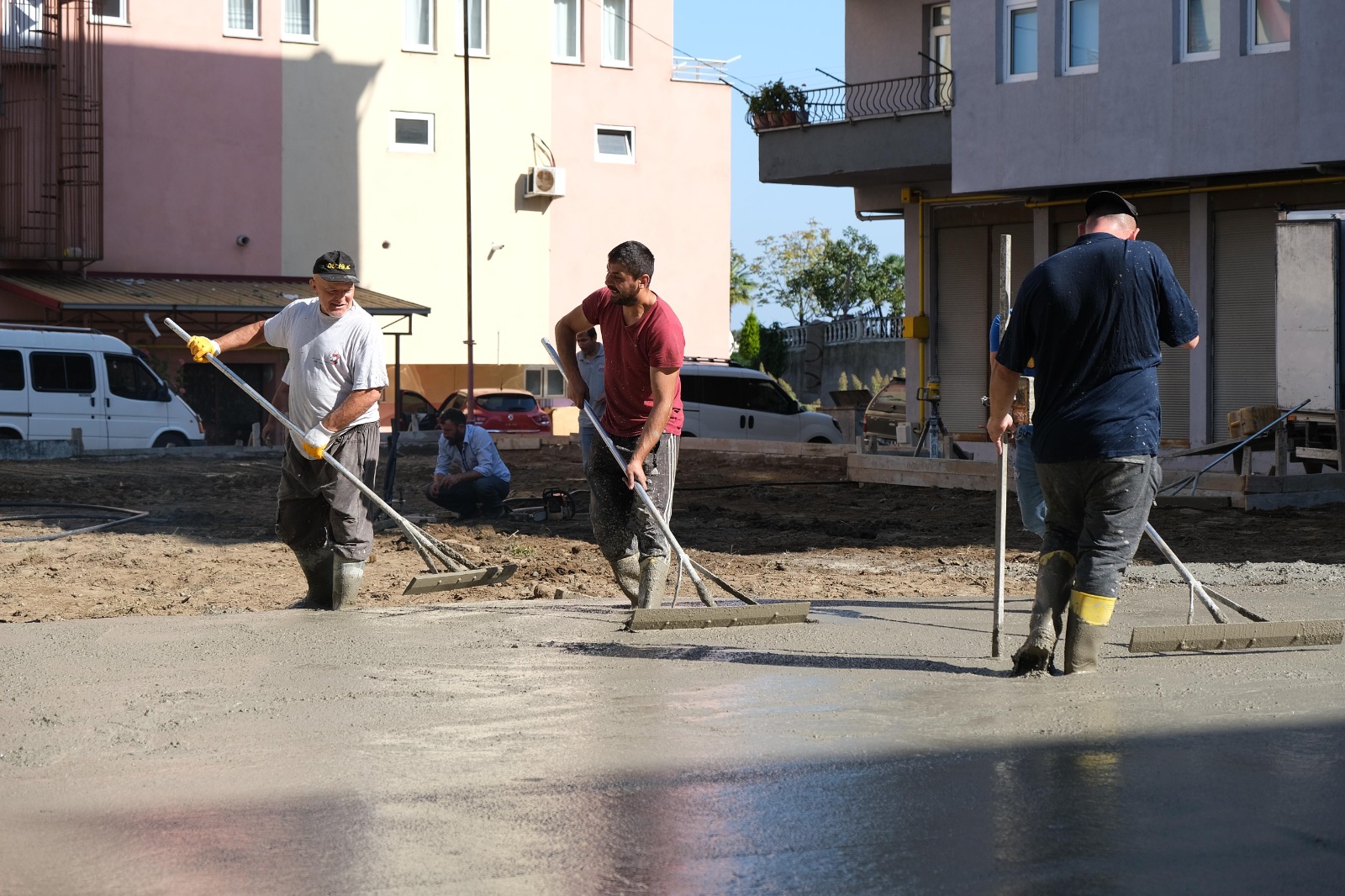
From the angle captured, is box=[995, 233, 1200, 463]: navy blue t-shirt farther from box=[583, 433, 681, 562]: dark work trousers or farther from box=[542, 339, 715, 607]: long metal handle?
box=[583, 433, 681, 562]: dark work trousers

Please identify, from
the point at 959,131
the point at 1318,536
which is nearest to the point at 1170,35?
the point at 959,131

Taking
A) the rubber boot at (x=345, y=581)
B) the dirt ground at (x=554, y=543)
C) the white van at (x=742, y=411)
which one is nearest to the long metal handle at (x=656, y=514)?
the rubber boot at (x=345, y=581)

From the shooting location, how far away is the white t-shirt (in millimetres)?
8242

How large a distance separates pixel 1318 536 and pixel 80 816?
10793 millimetres

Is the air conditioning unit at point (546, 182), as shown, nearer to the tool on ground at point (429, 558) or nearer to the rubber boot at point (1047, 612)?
the tool on ground at point (429, 558)

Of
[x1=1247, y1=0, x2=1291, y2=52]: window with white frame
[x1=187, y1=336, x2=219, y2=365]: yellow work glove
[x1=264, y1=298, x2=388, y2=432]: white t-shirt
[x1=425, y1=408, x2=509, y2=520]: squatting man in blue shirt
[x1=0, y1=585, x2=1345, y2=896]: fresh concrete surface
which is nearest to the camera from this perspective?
[x1=0, y1=585, x2=1345, y2=896]: fresh concrete surface

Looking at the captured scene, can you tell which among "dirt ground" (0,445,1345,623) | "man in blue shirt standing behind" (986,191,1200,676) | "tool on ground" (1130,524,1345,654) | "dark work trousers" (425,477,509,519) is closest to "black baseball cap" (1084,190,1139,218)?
"man in blue shirt standing behind" (986,191,1200,676)

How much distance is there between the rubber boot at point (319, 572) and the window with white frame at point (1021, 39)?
1474cm

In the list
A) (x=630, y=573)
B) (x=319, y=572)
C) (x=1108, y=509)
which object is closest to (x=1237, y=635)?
(x=1108, y=509)

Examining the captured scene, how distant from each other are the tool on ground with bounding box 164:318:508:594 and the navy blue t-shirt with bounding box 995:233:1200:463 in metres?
3.38

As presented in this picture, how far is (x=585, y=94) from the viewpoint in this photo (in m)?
40.7

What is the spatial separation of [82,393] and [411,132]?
52.7 ft

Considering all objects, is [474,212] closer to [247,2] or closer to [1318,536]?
[247,2]

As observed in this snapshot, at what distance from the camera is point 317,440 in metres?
8.04
